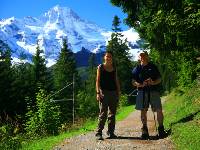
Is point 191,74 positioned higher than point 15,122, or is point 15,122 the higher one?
point 191,74

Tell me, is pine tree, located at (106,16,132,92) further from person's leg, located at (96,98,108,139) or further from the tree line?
person's leg, located at (96,98,108,139)

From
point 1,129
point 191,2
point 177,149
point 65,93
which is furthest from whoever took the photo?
point 65,93

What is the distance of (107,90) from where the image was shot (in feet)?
43.2

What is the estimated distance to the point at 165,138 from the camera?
12.5 meters

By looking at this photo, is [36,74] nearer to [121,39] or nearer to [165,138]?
[121,39]

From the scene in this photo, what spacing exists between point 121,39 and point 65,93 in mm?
17861

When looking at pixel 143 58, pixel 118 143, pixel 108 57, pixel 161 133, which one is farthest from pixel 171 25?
pixel 118 143

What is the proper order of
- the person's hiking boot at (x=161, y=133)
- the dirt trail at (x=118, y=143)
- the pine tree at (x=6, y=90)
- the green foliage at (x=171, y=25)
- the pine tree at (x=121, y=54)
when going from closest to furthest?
the dirt trail at (x=118, y=143), the person's hiking boot at (x=161, y=133), the green foliage at (x=171, y=25), the pine tree at (x=6, y=90), the pine tree at (x=121, y=54)

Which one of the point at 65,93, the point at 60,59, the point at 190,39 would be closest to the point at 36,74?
the point at 65,93

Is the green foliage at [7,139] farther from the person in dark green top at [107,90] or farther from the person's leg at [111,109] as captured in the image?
the person's leg at [111,109]

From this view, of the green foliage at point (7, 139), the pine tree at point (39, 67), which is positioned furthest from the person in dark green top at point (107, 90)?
the pine tree at point (39, 67)

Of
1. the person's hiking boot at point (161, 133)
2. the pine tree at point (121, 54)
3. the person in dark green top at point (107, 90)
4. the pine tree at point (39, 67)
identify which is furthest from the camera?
the pine tree at point (121, 54)

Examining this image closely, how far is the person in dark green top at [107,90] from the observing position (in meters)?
13.0

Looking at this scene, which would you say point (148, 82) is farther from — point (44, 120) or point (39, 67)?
point (39, 67)
